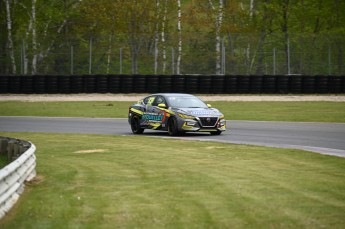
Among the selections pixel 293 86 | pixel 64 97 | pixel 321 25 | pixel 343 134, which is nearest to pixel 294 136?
pixel 343 134

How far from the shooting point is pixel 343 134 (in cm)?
2184

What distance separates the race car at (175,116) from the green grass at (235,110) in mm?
7121

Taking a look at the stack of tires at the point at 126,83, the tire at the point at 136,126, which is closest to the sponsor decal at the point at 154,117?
the tire at the point at 136,126

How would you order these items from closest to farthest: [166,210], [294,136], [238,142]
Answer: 1. [166,210]
2. [238,142]
3. [294,136]

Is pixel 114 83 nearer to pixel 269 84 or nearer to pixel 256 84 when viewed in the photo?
pixel 256 84

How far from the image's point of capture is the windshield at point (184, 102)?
2270cm

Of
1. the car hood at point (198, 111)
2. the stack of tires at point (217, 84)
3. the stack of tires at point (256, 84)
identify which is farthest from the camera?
the stack of tires at point (217, 84)

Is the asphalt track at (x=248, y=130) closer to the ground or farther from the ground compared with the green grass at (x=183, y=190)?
closer to the ground

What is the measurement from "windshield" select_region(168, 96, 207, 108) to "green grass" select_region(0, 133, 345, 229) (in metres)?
5.82

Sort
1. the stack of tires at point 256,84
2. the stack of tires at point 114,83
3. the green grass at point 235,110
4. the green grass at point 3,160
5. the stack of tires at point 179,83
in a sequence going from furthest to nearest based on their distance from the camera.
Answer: the stack of tires at point 114,83, the stack of tires at point 256,84, the stack of tires at point 179,83, the green grass at point 235,110, the green grass at point 3,160

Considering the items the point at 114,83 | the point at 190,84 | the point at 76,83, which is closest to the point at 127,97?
the point at 114,83

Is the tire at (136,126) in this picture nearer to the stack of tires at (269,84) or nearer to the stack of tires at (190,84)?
the stack of tires at (190,84)

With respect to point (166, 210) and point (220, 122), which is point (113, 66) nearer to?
point (220, 122)

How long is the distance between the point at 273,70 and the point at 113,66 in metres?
8.41
